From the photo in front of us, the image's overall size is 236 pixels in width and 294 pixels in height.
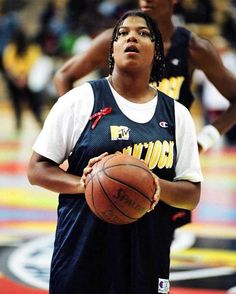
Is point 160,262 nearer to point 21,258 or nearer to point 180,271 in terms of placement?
point 180,271

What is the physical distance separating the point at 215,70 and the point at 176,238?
2553 millimetres

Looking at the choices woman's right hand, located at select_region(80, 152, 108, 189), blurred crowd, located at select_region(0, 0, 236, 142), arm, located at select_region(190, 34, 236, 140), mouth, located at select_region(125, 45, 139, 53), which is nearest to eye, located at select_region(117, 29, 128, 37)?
mouth, located at select_region(125, 45, 139, 53)

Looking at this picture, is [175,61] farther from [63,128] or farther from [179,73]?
[63,128]

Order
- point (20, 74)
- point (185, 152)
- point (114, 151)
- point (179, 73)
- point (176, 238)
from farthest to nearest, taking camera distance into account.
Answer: point (20, 74)
point (176, 238)
point (179, 73)
point (185, 152)
point (114, 151)

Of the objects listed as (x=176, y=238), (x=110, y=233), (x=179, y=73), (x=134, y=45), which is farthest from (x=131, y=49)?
(x=176, y=238)

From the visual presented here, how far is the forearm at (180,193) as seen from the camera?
331 cm

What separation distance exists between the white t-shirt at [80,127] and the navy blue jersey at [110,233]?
0.03 meters

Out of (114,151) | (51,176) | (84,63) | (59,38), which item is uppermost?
(59,38)

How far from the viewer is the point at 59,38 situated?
16.7 metres

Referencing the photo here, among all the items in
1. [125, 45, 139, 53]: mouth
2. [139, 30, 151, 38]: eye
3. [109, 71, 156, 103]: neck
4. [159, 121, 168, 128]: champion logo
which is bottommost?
[159, 121, 168, 128]: champion logo

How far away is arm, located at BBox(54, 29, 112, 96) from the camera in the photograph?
4941mm

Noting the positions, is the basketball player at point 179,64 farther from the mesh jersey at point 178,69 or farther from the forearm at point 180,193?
the forearm at point 180,193

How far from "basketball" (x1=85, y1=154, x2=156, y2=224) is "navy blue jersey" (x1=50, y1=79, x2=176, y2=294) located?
0.66 ft

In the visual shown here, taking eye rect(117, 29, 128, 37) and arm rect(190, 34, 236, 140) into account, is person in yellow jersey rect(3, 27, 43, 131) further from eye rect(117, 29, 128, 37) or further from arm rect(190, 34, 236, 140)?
eye rect(117, 29, 128, 37)
